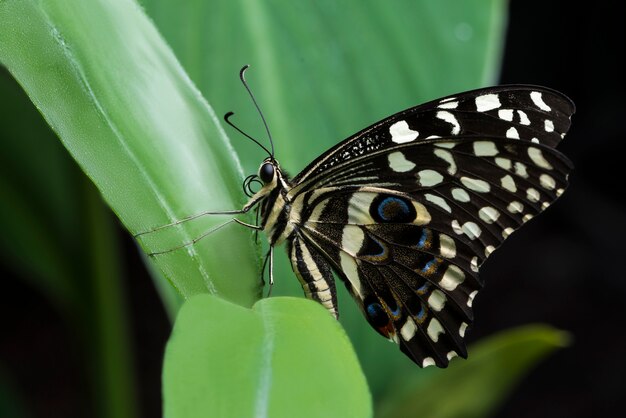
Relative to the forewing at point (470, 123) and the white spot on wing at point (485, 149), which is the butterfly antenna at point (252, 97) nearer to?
the forewing at point (470, 123)

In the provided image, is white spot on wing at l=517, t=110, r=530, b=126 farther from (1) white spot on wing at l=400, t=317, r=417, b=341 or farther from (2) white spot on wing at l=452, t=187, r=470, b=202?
(1) white spot on wing at l=400, t=317, r=417, b=341

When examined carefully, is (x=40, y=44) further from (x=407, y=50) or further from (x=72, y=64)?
(x=407, y=50)

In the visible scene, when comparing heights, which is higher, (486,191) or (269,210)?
(269,210)

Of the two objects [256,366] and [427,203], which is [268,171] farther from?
[256,366]

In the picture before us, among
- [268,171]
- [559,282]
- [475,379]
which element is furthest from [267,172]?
[559,282]

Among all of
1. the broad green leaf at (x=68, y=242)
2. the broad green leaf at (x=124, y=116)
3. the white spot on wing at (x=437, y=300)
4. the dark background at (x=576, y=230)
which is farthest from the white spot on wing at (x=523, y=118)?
the dark background at (x=576, y=230)

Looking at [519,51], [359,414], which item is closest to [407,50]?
[359,414]
